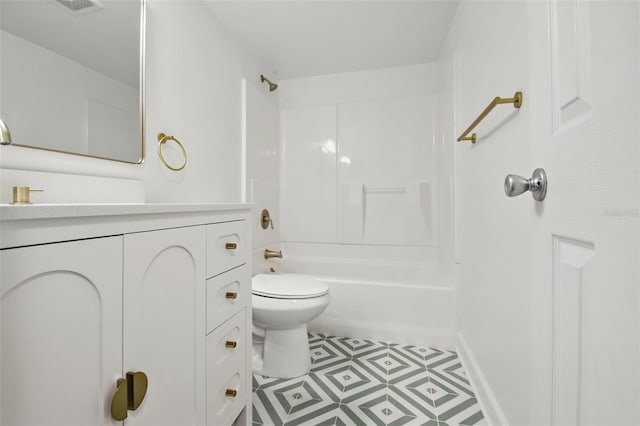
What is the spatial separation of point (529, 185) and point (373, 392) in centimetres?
127

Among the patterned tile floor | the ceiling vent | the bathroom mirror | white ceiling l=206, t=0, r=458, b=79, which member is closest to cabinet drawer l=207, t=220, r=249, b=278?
the bathroom mirror

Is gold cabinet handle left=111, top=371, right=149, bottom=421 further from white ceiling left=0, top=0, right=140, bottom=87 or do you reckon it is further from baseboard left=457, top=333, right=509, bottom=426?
baseboard left=457, top=333, right=509, bottom=426

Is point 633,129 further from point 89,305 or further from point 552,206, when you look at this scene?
point 89,305

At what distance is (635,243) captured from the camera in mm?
311

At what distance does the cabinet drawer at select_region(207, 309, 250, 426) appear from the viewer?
0.94m

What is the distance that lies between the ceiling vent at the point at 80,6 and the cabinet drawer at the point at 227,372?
4.09ft

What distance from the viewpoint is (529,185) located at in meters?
0.56

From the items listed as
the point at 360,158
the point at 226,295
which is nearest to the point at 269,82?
the point at 360,158

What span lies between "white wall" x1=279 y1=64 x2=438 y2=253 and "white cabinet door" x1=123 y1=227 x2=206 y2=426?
1809mm

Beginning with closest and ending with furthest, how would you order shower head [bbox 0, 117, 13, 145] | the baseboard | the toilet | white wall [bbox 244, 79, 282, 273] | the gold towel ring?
shower head [bbox 0, 117, 13, 145] < the baseboard < the gold towel ring < the toilet < white wall [bbox 244, 79, 282, 273]

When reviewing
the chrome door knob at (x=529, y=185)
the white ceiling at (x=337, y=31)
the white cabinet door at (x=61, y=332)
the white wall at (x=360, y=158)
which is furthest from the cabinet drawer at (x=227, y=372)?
the white ceiling at (x=337, y=31)

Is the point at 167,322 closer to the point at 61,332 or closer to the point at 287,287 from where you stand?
the point at 61,332

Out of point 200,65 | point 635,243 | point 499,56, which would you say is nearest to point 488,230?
point 499,56

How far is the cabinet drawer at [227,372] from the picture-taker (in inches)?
37.0
